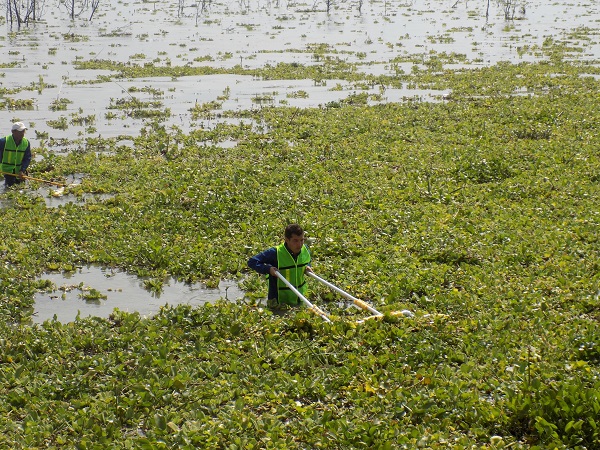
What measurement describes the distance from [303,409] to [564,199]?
29.2 ft

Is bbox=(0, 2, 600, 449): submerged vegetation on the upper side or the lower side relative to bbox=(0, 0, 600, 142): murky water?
lower

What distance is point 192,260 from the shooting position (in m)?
12.7

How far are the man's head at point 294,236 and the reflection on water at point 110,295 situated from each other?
1477 millimetres

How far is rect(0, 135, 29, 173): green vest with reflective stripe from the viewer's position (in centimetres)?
1784

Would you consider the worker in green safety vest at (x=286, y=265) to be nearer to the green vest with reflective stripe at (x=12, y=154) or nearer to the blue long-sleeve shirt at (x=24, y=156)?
the blue long-sleeve shirt at (x=24, y=156)

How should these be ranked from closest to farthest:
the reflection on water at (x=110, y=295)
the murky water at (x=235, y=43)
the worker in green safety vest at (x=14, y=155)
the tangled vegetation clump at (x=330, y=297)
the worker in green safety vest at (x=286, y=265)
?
1. the tangled vegetation clump at (x=330, y=297)
2. the worker in green safety vest at (x=286, y=265)
3. the reflection on water at (x=110, y=295)
4. the worker in green safety vest at (x=14, y=155)
5. the murky water at (x=235, y=43)

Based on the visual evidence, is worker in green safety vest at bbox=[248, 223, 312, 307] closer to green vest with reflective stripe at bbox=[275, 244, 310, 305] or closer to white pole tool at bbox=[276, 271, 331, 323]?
green vest with reflective stripe at bbox=[275, 244, 310, 305]

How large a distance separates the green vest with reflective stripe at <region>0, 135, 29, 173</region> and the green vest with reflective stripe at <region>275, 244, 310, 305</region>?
9.87 metres

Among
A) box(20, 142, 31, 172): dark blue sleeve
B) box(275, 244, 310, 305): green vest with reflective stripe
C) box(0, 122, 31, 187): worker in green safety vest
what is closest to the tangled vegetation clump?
box(275, 244, 310, 305): green vest with reflective stripe

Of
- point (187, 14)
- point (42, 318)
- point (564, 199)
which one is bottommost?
point (42, 318)

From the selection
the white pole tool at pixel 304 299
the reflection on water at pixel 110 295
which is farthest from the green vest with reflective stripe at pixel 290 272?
the reflection on water at pixel 110 295

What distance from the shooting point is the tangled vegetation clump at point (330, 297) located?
7375 mm

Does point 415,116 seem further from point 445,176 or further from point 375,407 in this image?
point 375,407

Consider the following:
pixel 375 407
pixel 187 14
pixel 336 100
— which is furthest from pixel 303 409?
pixel 187 14
